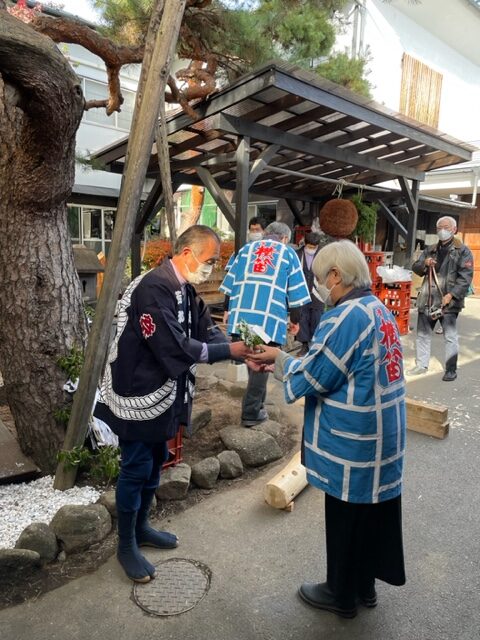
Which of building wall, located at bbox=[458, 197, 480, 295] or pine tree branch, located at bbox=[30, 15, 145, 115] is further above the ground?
pine tree branch, located at bbox=[30, 15, 145, 115]

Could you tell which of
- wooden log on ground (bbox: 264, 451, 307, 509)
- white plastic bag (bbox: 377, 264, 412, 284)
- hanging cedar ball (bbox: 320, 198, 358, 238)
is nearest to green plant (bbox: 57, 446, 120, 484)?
wooden log on ground (bbox: 264, 451, 307, 509)

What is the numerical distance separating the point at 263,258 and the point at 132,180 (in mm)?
1718

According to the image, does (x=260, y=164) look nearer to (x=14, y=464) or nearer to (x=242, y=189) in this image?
(x=242, y=189)

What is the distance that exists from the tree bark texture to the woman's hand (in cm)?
158

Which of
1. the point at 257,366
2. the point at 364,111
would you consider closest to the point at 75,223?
the point at 364,111

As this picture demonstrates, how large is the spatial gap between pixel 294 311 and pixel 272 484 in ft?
6.87

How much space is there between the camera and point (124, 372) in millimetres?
2248

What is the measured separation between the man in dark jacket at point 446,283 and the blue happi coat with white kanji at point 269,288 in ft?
7.95

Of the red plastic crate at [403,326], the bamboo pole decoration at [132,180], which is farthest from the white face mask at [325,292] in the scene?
the red plastic crate at [403,326]

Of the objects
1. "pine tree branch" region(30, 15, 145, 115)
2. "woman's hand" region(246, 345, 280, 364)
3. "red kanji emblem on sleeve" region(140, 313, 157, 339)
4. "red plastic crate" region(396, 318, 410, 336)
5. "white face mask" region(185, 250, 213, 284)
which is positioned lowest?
"red plastic crate" region(396, 318, 410, 336)

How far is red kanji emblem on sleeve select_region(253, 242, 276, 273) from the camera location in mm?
4129

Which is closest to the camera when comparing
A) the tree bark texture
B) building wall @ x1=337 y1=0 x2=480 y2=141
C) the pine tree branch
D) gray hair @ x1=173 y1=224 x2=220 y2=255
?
gray hair @ x1=173 y1=224 x2=220 y2=255

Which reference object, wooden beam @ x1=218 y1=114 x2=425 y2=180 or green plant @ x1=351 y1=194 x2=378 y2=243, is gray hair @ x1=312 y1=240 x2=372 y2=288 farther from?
green plant @ x1=351 y1=194 x2=378 y2=243

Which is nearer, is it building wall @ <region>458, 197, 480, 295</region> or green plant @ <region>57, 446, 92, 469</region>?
green plant @ <region>57, 446, 92, 469</region>
